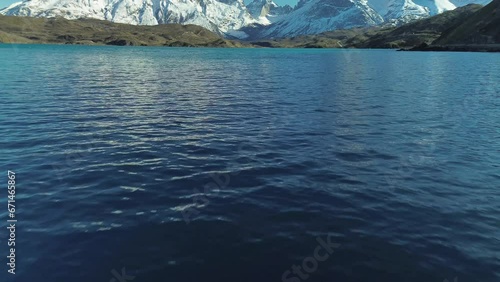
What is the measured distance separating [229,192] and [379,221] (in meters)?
9.14

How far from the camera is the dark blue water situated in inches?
607

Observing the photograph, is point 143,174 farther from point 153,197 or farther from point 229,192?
point 229,192

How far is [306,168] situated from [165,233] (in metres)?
13.1

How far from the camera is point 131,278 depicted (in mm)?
14289

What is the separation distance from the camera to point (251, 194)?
22.6 meters

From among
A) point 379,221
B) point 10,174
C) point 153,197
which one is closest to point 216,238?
point 153,197

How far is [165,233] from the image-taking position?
1766 cm

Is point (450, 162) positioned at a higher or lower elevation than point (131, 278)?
higher

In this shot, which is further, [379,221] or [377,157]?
[377,157]

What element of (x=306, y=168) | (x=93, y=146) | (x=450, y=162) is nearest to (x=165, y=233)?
(x=306, y=168)

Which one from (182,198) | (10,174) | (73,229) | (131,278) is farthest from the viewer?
(10,174)

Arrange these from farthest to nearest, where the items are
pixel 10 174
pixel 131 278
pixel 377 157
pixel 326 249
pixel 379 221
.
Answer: pixel 377 157 → pixel 10 174 → pixel 379 221 → pixel 326 249 → pixel 131 278

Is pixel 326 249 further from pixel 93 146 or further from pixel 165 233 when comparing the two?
pixel 93 146

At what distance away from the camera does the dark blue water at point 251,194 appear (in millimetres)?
15406
